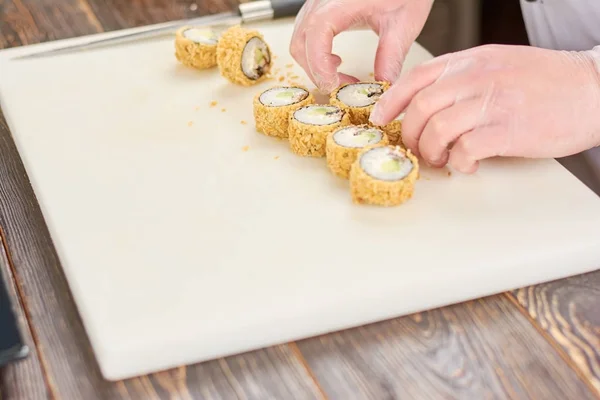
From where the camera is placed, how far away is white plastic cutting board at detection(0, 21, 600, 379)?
1010 mm

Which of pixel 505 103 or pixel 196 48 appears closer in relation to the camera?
pixel 505 103

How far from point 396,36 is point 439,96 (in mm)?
357

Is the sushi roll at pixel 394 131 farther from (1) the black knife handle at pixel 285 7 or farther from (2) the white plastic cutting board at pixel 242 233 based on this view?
(1) the black knife handle at pixel 285 7

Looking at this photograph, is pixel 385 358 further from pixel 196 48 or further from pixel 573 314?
pixel 196 48

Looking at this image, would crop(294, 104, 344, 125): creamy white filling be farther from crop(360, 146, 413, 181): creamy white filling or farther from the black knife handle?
the black knife handle

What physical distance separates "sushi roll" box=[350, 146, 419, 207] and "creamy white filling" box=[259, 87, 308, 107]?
259mm

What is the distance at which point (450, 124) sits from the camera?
1196mm

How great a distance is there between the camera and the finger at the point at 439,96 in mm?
1194

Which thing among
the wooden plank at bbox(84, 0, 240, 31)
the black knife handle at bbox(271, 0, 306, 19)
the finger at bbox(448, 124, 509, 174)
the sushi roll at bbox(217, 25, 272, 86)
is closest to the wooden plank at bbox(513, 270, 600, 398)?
the finger at bbox(448, 124, 509, 174)

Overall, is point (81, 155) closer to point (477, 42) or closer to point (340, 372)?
point (340, 372)

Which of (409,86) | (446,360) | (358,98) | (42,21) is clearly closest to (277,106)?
(358,98)

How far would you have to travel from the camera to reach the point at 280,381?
95cm

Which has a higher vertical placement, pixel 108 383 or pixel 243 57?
pixel 243 57

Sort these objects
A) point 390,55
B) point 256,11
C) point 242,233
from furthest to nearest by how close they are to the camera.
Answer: point 256,11
point 390,55
point 242,233
